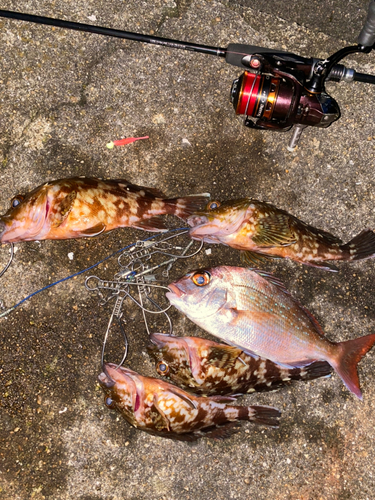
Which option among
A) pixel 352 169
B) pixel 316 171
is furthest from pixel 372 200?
pixel 316 171

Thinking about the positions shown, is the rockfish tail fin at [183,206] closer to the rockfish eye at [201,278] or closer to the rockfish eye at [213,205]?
the rockfish eye at [213,205]

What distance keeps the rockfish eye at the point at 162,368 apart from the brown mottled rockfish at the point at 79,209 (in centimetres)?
133

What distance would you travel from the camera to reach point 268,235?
3.50 m

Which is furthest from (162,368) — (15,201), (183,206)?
(15,201)

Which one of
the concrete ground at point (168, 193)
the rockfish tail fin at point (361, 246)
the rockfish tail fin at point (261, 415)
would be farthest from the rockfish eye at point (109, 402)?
the rockfish tail fin at point (361, 246)

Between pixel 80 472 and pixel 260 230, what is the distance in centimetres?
311

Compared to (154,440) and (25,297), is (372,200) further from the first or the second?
(25,297)

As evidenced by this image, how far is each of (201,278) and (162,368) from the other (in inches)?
38.4

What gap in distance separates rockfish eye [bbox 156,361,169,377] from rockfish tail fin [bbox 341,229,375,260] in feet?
6.94

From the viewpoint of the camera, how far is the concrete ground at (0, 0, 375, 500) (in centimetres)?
387

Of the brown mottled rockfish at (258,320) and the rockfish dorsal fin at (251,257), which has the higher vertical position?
the rockfish dorsal fin at (251,257)

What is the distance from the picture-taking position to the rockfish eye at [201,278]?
3396 millimetres

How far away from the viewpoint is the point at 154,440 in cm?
389

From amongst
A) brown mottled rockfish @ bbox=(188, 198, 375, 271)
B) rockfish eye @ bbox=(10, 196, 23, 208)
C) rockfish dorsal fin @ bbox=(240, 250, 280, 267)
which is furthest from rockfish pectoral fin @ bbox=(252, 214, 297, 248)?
rockfish eye @ bbox=(10, 196, 23, 208)
